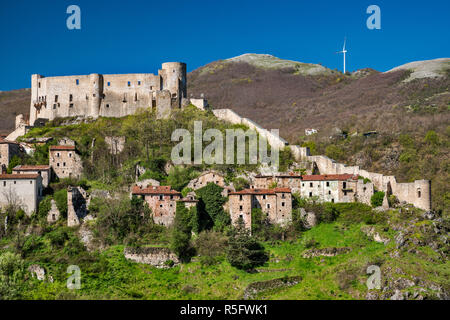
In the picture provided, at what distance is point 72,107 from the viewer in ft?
231

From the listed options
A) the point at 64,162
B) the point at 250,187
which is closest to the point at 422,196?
the point at 250,187

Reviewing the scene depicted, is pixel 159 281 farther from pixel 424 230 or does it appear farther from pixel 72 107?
pixel 72 107

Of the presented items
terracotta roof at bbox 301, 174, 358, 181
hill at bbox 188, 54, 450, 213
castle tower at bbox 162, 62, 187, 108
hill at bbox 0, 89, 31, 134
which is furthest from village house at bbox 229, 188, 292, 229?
hill at bbox 0, 89, 31, 134

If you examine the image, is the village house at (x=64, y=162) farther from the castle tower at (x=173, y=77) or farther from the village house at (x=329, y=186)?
the castle tower at (x=173, y=77)

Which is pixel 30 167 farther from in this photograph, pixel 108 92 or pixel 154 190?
pixel 108 92

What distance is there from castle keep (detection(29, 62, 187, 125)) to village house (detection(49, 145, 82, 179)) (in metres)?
14.5

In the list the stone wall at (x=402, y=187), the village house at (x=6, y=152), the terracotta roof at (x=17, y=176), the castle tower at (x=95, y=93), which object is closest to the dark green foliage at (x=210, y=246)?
the stone wall at (x=402, y=187)

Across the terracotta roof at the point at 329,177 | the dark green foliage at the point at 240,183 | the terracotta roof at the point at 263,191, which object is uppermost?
the terracotta roof at the point at 329,177

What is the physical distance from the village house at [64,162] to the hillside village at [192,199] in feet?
0.29

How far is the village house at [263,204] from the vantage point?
48594 mm
